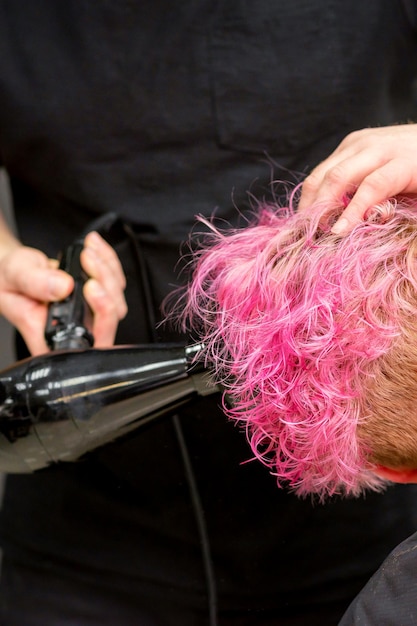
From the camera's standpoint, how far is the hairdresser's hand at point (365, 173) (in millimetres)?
639

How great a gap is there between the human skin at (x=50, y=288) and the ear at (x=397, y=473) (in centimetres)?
34

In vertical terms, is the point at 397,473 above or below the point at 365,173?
below

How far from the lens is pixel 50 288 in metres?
0.85

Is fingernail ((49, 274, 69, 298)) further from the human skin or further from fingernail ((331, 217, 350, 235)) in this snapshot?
fingernail ((331, 217, 350, 235))

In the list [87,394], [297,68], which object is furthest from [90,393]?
[297,68]

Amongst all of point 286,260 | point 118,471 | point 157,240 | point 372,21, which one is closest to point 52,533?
point 118,471

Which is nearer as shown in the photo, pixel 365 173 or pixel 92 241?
pixel 365 173

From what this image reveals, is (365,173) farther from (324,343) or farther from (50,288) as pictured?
(50,288)

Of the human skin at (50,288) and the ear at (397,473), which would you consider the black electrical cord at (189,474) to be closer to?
the human skin at (50,288)

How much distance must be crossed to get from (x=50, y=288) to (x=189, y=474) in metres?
0.27

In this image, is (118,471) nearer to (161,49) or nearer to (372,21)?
(161,49)

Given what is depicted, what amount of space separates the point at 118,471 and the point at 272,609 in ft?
0.81

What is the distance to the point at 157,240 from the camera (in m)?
0.94

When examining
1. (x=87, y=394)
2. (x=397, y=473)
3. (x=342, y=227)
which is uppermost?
(x=342, y=227)
